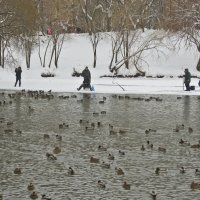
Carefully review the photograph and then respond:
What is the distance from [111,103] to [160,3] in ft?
177

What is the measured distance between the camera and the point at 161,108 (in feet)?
93.3

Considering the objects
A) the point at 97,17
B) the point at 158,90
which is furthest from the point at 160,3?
the point at 158,90

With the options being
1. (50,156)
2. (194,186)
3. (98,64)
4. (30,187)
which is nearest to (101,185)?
(30,187)

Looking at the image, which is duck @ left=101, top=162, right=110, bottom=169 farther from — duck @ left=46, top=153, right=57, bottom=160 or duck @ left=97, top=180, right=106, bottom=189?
duck @ left=97, top=180, right=106, bottom=189

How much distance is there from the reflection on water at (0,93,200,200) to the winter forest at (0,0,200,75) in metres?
19.5

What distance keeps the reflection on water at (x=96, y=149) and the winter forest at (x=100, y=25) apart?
19.5 metres

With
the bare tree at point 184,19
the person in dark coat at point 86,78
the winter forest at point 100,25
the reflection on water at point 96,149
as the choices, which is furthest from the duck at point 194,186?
the bare tree at point 184,19

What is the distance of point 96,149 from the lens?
16.4m

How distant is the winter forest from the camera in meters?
48.0

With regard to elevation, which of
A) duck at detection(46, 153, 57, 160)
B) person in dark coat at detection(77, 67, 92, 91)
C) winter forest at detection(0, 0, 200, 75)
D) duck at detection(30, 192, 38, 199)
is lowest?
duck at detection(30, 192, 38, 199)

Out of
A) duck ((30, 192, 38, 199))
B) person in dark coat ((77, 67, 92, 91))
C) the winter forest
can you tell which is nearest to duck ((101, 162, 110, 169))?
duck ((30, 192, 38, 199))

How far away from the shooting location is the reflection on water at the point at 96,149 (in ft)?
39.1

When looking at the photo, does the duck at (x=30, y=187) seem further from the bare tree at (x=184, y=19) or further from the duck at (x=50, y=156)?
the bare tree at (x=184, y=19)

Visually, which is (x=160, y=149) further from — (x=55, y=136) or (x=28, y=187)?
(x=28, y=187)
